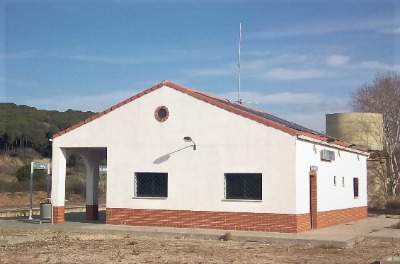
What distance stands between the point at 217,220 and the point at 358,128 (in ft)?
63.8

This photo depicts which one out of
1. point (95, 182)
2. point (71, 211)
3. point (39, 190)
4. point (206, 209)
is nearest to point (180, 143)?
point (206, 209)

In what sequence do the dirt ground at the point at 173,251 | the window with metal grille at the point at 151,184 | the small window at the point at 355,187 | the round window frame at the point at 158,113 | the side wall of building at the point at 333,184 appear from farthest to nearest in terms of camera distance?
the small window at the point at 355,187
the round window frame at the point at 158,113
the window with metal grille at the point at 151,184
the side wall of building at the point at 333,184
the dirt ground at the point at 173,251

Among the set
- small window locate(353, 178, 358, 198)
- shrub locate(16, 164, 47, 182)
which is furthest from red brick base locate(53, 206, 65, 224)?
shrub locate(16, 164, 47, 182)

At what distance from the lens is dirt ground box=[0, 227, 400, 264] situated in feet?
46.6

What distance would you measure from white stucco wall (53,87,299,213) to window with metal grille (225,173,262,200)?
201 millimetres

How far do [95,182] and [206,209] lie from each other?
6180 mm

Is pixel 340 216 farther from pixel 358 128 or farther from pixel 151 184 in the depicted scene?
pixel 358 128

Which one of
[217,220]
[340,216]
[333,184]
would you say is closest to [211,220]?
[217,220]

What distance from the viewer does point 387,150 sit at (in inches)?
1610

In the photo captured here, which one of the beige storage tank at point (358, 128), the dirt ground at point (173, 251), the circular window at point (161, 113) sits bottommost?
the dirt ground at point (173, 251)

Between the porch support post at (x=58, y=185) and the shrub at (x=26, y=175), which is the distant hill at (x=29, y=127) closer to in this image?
the shrub at (x=26, y=175)

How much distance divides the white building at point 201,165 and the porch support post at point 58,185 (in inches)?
1.6

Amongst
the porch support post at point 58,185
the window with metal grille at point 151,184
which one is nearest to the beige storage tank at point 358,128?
the window with metal grille at point 151,184

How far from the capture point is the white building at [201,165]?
2028cm
